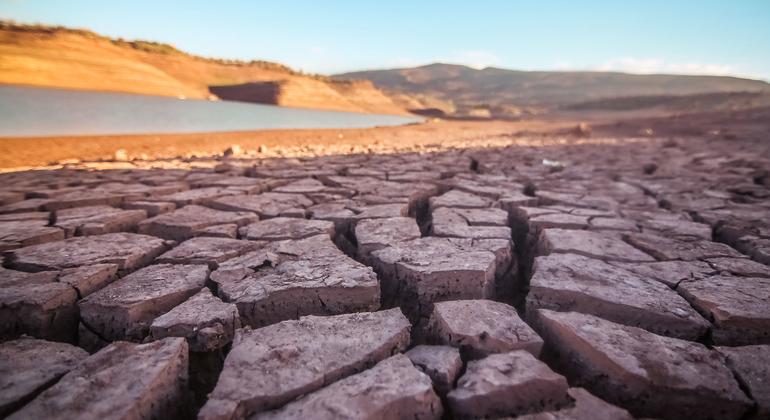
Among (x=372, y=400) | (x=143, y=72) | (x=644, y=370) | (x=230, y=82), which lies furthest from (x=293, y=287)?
(x=230, y=82)

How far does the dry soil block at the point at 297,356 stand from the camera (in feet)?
2.55

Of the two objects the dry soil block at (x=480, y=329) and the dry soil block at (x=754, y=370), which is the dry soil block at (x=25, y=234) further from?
the dry soil block at (x=754, y=370)

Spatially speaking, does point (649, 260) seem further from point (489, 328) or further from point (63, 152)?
point (63, 152)

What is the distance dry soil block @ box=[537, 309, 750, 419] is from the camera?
0.84 metres

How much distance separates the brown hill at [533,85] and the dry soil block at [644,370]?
48.9 metres

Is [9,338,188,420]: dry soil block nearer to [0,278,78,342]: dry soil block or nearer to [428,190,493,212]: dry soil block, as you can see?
[0,278,78,342]: dry soil block

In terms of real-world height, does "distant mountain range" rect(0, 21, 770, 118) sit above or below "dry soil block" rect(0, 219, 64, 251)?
above

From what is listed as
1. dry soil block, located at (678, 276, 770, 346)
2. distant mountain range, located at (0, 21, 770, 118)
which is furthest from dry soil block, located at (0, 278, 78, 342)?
distant mountain range, located at (0, 21, 770, 118)

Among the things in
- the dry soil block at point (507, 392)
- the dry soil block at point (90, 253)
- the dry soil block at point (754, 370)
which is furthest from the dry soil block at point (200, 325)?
the dry soil block at point (754, 370)

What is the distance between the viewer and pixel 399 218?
201 centimetres

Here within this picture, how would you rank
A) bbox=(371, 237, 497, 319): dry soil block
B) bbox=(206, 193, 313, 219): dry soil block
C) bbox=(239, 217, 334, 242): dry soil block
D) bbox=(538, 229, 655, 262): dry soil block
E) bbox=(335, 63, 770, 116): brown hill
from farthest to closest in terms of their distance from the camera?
bbox=(335, 63, 770, 116): brown hill
bbox=(206, 193, 313, 219): dry soil block
bbox=(239, 217, 334, 242): dry soil block
bbox=(538, 229, 655, 262): dry soil block
bbox=(371, 237, 497, 319): dry soil block

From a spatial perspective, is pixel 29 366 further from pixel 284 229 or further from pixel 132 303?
pixel 284 229

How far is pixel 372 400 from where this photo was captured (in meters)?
0.77

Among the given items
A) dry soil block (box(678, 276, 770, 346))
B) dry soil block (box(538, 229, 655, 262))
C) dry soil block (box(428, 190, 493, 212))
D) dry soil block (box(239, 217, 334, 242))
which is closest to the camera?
dry soil block (box(678, 276, 770, 346))
